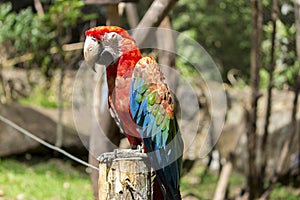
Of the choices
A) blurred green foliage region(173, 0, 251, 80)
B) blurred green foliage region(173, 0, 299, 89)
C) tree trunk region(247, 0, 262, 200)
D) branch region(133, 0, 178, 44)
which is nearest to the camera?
branch region(133, 0, 178, 44)

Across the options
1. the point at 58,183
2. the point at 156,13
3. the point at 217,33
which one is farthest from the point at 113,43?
the point at 217,33

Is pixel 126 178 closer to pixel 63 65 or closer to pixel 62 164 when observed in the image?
pixel 62 164

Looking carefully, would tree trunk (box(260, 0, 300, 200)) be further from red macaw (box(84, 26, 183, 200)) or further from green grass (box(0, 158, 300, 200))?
red macaw (box(84, 26, 183, 200))

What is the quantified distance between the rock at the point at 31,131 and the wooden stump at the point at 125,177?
11.1ft

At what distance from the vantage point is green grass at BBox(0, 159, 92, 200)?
433 cm

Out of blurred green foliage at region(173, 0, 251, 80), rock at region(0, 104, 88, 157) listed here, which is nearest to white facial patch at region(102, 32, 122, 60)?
rock at region(0, 104, 88, 157)

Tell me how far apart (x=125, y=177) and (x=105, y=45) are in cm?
51

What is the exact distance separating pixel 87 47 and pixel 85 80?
14.1ft

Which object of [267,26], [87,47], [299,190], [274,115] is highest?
[87,47]

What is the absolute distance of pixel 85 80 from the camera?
255 inches

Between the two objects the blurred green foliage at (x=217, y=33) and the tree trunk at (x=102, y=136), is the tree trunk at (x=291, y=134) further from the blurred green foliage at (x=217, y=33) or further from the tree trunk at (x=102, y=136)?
the blurred green foliage at (x=217, y=33)

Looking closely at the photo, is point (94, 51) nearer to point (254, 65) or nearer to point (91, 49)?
point (91, 49)

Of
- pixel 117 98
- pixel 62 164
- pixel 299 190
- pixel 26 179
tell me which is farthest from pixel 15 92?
pixel 117 98

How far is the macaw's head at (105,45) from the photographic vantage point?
7.25ft
